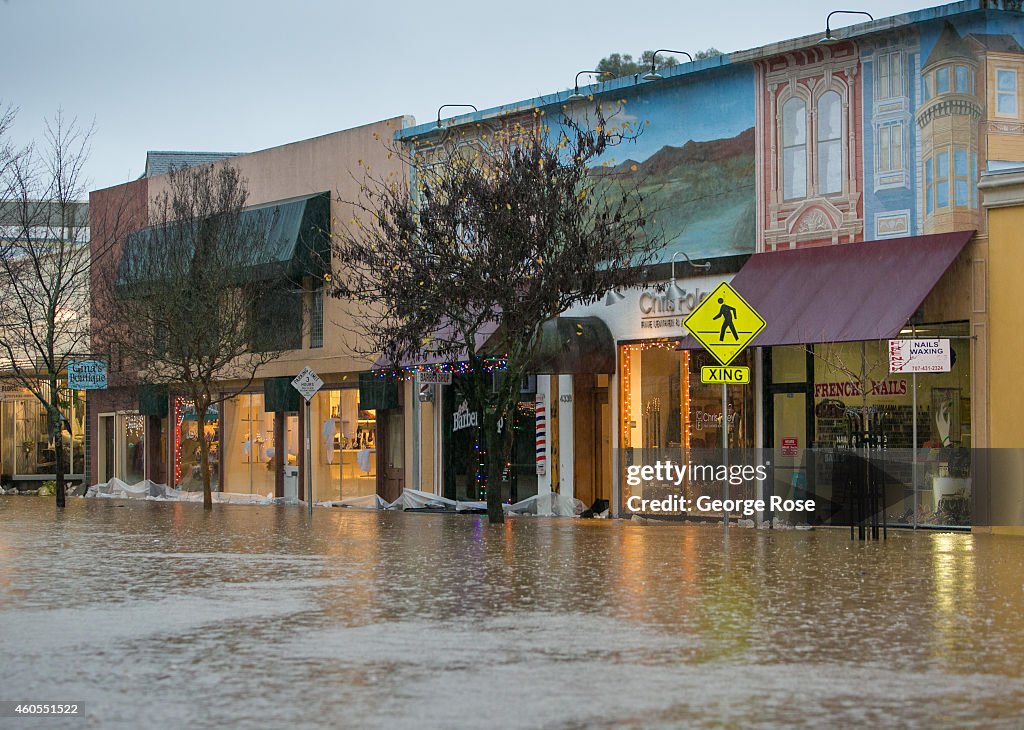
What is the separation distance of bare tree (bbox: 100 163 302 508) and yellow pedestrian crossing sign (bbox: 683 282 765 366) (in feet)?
53.0

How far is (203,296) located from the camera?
119 ft

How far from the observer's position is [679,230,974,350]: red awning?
24359 millimetres

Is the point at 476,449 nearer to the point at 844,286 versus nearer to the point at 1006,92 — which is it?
the point at 844,286

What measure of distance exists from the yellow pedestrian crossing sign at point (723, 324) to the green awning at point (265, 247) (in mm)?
15853

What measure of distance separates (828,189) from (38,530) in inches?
570

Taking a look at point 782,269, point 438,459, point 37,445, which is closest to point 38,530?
point 438,459

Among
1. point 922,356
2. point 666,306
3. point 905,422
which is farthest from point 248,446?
point 922,356

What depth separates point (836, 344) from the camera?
87.0 feet

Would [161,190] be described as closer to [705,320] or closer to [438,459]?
[438,459]

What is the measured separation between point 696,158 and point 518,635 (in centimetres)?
1868

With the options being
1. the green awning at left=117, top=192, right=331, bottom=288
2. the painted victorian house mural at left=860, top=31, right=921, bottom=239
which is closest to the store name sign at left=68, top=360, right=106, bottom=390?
the green awning at left=117, top=192, right=331, bottom=288

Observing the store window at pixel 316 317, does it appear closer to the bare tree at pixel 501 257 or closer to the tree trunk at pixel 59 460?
the tree trunk at pixel 59 460

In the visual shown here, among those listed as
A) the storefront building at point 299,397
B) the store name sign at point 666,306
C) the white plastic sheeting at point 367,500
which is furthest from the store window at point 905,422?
the storefront building at point 299,397

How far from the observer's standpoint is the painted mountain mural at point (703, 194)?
92.0ft
